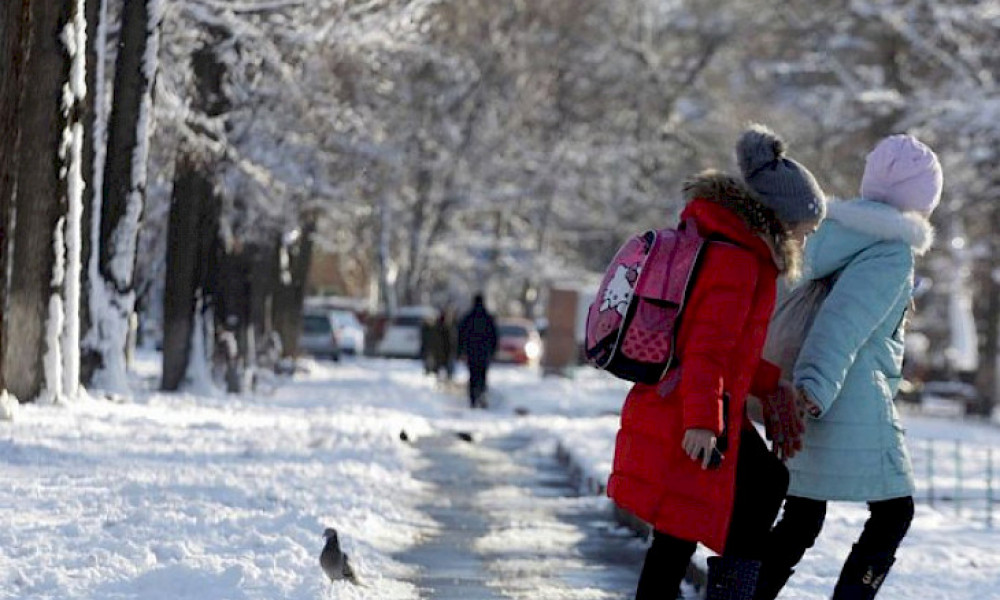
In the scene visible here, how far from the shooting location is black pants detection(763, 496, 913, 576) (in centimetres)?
645

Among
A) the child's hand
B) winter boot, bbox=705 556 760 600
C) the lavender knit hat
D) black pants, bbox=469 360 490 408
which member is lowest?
black pants, bbox=469 360 490 408

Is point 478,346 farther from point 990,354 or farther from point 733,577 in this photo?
point 733,577

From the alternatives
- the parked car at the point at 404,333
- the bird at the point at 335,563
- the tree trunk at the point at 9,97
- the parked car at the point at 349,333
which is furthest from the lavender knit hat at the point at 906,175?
the parked car at the point at 349,333

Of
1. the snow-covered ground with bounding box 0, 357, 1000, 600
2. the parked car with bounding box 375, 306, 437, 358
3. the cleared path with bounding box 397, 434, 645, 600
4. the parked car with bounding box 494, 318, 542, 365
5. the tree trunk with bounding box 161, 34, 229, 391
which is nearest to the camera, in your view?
the snow-covered ground with bounding box 0, 357, 1000, 600

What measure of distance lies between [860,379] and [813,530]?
52 cm

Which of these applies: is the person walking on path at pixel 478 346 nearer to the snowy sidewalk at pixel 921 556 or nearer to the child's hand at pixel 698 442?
the snowy sidewalk at pixel 921 556

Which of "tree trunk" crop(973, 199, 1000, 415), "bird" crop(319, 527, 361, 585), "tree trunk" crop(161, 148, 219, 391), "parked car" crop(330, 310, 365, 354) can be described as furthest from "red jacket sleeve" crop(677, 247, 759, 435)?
"parked car" crop(330, 310, 365, 354)

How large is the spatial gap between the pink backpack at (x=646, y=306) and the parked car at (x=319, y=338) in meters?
45.6

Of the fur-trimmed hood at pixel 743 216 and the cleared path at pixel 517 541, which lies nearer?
the fur-trimmed hood at pixel 743 216

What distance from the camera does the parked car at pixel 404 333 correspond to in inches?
2100

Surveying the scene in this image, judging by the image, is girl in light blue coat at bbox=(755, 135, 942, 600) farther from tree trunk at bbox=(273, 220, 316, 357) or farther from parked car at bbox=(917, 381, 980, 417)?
parked car at bbox=(917, 381, 980, 417)

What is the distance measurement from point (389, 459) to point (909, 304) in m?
10.7

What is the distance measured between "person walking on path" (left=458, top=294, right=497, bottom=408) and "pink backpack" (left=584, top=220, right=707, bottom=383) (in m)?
23.7

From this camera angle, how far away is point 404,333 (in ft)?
178
